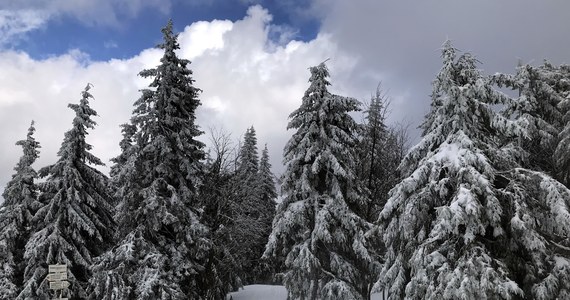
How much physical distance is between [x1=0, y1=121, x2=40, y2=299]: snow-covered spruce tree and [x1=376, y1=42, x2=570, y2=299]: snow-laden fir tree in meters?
18.8

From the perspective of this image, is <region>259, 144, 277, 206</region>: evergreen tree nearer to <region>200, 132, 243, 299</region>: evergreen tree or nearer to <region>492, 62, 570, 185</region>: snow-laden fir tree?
<region>200, 132, 243, 299</region>: evergreen tree

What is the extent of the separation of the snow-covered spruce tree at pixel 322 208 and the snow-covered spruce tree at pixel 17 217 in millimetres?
12896

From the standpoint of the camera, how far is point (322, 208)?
19203 mm

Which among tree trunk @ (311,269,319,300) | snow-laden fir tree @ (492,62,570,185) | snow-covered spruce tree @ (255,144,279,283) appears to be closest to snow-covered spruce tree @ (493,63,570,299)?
snow-laden fir tree @ (492,62,570,185)

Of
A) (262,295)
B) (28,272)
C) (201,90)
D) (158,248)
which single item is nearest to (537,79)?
(201,90)

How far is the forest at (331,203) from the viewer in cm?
1133

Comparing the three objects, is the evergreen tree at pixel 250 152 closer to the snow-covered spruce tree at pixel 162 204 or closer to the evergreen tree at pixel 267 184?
the evergreen tree at pixel 267 184

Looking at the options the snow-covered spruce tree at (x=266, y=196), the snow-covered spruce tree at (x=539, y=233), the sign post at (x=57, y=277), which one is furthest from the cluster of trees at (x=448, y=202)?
the snow-covered spruce tree at (x=266, y=196)

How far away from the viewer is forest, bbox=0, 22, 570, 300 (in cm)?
1133

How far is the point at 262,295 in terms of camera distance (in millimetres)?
30062

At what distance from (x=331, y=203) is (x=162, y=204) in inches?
260

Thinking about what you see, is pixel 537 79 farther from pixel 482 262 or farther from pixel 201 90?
pixel 201 90

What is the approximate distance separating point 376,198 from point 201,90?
1058 cm

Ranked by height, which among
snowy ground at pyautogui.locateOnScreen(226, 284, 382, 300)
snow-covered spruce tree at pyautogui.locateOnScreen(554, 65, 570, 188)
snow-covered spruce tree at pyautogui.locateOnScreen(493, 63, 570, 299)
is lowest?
snowy ground at pyautogui.locateOnScreen(226, 284, 382, 300)
